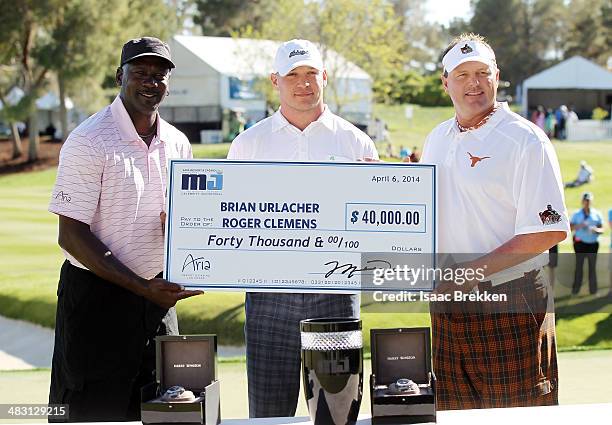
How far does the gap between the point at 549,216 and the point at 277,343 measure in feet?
3.77

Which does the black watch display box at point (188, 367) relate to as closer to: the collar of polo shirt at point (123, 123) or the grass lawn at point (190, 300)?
the collar of polo shirt at point (123, 123)

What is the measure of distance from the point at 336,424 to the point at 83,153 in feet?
4.86

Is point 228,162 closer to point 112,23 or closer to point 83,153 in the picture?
point 83,153

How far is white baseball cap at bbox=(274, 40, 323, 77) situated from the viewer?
361cm

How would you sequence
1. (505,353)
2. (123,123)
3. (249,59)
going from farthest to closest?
1. (249,59)
2. (123,123)
3. (505,353)

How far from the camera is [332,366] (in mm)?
2566

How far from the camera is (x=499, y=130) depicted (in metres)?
3.33

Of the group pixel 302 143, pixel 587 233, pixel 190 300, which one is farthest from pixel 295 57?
pixel 587 233

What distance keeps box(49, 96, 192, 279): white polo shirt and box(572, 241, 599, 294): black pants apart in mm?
9191

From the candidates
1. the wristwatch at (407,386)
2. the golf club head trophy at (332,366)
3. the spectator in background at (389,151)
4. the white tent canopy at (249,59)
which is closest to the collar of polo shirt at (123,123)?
the golf club head trophy at (332,366)

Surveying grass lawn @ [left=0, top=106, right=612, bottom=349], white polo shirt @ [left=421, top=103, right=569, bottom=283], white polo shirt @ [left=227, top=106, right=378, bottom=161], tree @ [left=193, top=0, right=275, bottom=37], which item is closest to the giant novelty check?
white polo shirt @ [left=421, top=103, right=569, bottom=283]

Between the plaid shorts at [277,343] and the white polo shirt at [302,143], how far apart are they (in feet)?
1.82

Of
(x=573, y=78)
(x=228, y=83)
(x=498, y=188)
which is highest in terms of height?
(x=573, y=78)

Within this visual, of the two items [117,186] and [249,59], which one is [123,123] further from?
[249,59]
